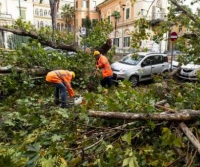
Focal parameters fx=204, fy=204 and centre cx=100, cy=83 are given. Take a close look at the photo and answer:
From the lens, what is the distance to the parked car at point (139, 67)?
9297 mm

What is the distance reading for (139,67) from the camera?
31.9 feet

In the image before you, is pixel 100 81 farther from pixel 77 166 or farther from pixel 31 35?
pixel 77 166

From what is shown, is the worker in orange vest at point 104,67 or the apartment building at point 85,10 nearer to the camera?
the worker in orange vest at point 104,67

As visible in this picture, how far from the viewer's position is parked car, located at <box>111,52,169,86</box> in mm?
9297

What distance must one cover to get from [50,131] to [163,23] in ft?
20.5

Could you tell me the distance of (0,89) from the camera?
630 centimetres

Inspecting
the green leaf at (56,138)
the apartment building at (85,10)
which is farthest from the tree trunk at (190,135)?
the apartment building at (85,10)

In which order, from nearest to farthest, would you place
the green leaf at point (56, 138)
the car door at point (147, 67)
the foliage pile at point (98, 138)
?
the foliage pile at point (98, 138) → the green leaf at point (56, 138) → the car door at point (147, 67)

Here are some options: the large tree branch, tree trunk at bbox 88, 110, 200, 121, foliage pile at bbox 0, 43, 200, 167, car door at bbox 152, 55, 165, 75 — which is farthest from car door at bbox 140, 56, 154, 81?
tree trunk at bbox 88, 110, 200, 121

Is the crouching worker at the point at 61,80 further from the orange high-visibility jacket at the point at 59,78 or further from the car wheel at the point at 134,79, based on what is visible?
the car wheel at the point at 134,79

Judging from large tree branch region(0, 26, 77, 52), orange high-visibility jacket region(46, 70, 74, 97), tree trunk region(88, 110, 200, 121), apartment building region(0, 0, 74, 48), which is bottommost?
tree trunk region(88, 110, 200, 121)

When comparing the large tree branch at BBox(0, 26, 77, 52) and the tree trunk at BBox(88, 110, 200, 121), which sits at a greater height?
the large tree branch at BBox(0, 26, 77, 52)

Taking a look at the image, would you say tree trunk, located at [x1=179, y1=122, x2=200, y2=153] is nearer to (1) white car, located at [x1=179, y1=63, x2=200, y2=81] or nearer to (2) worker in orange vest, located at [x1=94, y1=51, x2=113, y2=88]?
(2) worker in orange vest, located at [x1=94, y1=51, x2=113, y2=88]

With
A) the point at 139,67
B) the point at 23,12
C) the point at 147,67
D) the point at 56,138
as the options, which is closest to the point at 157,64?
the point at 147,67
